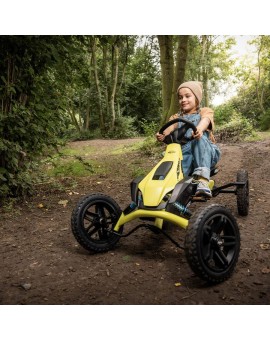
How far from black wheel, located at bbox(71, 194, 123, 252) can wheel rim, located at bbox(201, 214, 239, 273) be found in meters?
1.06

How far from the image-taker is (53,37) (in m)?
4.43

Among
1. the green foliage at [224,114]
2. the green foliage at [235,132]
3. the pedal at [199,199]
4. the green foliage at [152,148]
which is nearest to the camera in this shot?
the pedal at [199,199]

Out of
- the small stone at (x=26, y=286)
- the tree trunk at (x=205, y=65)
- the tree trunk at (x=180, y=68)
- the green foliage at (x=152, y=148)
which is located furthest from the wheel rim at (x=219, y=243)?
the tree trunk at (x=205, y=65)

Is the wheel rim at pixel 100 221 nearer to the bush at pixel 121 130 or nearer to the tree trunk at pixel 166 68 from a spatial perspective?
the tree trunk at pixel 166 68

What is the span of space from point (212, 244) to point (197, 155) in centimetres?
134

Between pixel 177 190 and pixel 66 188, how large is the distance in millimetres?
3369

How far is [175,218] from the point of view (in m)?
2.81

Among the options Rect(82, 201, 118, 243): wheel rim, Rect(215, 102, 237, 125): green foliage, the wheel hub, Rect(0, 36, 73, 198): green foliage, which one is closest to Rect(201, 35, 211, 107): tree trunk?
Rect(215, 102, 237, 125): green foliage

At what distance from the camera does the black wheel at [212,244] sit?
237 cm

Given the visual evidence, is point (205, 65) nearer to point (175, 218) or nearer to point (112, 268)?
point (175, 218)

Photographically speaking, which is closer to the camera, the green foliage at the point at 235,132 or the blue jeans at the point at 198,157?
the blue jeans at the point at 198,157

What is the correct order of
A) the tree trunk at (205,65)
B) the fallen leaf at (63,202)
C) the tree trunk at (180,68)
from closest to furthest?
1. the fallen leaf at (63,202)
2. the tree trunk at (180,68)
3. the tree trunk at (205,65)

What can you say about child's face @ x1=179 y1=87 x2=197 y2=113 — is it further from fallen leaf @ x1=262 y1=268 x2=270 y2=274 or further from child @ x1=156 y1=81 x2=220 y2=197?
fallen leaf @ x1=262 y1=268 x2=270 y2=274

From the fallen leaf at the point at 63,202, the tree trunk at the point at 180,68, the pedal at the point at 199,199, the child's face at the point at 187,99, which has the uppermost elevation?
the tree trunk at the point at 180,68
